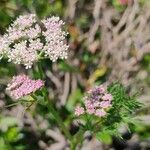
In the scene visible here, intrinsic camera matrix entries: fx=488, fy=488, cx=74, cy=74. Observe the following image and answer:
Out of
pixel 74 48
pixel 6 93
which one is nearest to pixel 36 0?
pixel 74 48

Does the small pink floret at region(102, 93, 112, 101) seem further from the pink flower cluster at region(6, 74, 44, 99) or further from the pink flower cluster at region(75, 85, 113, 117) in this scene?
the pink flower cluster at region(6, 74, 44, 99)

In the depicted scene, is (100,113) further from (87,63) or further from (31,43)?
(87,63)

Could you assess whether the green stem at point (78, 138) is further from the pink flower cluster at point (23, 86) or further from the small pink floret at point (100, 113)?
the pink flower cluster at point (23, 86)

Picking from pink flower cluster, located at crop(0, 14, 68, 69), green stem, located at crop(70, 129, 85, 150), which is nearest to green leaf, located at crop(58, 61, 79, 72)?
green stem, located at crop(70, 129, 85, 150)

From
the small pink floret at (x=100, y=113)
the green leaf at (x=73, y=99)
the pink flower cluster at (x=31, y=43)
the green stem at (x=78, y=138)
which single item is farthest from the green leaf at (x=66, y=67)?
the small pink floret at (x=100, y=113)

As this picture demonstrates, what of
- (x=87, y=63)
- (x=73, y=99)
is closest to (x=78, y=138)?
(x=73, y=99)
